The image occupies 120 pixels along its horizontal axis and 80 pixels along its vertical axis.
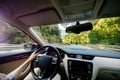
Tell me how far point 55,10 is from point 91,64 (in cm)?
110

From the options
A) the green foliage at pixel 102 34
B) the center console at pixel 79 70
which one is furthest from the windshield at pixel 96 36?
the center console at pixel 79 70

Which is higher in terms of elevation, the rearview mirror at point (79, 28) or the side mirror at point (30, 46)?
the rearview mirror at point (79, 28)

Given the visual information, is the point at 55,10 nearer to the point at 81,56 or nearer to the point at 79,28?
the point at 79,28

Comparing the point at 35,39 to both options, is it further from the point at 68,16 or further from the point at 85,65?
the point at 85,65

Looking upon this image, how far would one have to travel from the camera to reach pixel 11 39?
325 cm

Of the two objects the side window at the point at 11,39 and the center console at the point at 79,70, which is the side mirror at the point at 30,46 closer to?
the side window at the point at 11,39

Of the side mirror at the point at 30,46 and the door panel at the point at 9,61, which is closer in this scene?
the door panel at the point at 9,61

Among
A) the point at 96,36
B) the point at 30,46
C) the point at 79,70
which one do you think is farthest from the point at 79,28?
the point at 30,46

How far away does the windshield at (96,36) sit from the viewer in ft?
8.41

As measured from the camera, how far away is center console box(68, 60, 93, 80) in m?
2.72

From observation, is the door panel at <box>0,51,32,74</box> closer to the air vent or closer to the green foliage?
the air vent

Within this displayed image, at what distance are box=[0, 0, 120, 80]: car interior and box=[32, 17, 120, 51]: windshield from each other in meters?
0.11

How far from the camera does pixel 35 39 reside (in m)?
3.42

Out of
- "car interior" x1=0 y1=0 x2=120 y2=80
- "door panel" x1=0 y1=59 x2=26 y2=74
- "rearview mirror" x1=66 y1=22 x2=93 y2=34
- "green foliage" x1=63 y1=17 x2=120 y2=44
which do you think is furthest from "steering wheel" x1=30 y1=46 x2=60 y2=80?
"door panel" x1=0 y1=59 x2=26 y2=74
